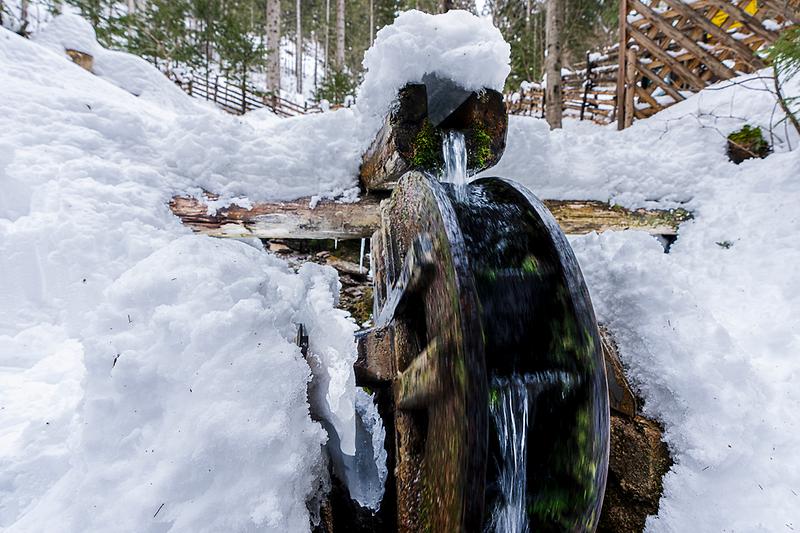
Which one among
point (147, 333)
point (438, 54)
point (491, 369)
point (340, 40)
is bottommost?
point (491, 369)

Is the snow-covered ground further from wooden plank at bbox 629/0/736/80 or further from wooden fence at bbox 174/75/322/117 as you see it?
wooden fence at bbox 174/75/322/117

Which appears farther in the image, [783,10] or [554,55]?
[554,55]

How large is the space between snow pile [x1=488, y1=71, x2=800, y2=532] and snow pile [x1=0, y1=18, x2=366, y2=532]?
2.14m

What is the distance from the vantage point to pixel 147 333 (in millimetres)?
2051

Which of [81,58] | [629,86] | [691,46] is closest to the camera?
[691,46]

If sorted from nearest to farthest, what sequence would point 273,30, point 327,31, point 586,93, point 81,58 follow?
point 81,58 < point 586,93 < point 273,30 < point 327,31

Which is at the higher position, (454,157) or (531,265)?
(454,157)

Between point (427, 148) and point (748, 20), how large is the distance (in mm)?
6564

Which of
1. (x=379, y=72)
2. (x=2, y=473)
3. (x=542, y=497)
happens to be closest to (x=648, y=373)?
(x=542, y=497)

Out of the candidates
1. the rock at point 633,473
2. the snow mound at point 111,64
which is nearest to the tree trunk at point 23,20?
the snow mound at point 111,64

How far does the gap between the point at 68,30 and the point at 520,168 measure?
902 centimetres

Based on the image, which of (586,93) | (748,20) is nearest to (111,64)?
(748,20)

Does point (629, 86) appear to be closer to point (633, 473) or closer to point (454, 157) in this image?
point (454, 157)

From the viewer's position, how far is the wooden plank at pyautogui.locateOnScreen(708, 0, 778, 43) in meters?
5.41
